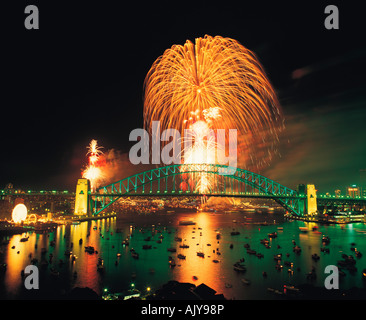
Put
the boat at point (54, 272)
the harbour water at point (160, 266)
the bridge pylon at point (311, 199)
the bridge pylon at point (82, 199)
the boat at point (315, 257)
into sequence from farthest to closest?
1. the bridge pylon at point (311, 199)
2. the bridge pylon at point (82, 199)
3. the boat at point (315, 257)
4. the boat at point (54, 272)
5. the harbour water at point (160, 266)

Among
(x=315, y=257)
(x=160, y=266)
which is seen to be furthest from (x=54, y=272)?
(x=315, y=257)

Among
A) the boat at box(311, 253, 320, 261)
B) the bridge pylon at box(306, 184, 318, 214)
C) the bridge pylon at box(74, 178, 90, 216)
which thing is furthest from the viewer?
the bridge pylon at box(306, 184, 318, 214)

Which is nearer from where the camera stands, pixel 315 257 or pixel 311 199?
pixel 315 257

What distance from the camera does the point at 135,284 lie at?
26.5m

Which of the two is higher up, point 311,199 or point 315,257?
point 311,199

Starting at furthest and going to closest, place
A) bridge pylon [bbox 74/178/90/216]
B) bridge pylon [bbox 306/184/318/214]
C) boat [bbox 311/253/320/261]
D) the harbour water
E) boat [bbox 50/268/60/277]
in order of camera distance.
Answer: bridge pylon [bbox 306/184/318/214], bridge pylon [bbox 74/178/90/216], boat [bbox 311/253/320/261], boat [bbox 50/268/60/277], the harbour water

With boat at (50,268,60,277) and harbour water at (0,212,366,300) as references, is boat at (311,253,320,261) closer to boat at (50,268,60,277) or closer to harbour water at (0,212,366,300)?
harbour water at (0,212,366,300)

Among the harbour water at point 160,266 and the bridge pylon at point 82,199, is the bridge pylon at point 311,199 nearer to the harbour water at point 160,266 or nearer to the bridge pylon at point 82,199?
the harbour water at point 160,266

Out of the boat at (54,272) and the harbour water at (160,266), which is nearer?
the harbour water at (160,266)

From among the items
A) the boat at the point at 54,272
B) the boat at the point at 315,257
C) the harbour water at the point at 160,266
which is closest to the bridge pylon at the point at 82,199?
the harbour water at the point at 160,266

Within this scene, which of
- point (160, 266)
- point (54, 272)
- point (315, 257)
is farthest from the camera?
point (315, 257)

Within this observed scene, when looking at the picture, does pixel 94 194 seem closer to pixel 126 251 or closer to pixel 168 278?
pixel 126 251

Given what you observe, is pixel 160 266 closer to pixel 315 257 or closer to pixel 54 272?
pixel 54 272

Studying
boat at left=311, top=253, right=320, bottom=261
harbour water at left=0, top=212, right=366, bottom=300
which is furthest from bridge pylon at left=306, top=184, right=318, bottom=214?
boat at left=311, top=253, right=320, bottom=261
